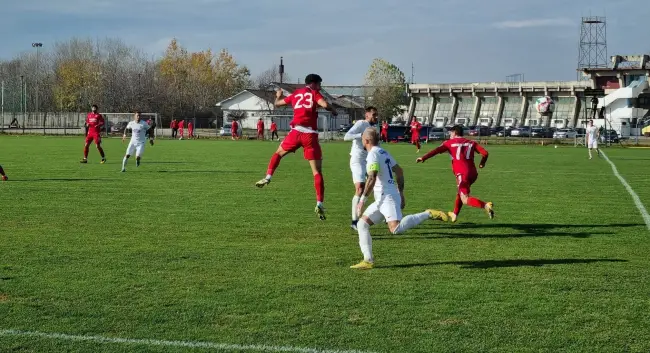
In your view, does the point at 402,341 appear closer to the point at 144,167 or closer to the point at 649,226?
the point at 649,226

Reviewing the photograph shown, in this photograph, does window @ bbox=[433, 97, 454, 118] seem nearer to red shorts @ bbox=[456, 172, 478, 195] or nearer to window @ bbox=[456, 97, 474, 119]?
window @ bbox=[456, 97, 474, 119]

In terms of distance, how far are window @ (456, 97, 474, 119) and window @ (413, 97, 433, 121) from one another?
485 centimetres

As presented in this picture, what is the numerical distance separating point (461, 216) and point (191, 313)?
7.97 m

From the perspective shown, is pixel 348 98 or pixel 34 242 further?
pixel 348 98

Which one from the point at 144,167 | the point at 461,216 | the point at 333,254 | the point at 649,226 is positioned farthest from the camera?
the point at 144,167

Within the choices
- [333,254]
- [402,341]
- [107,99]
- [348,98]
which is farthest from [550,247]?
[348,98]

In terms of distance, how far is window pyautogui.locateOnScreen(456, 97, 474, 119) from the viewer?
417 ft

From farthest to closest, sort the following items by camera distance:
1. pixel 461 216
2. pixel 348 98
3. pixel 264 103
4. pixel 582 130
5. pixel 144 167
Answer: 1. pixel 348 98
2. pixel 264 103
3. pixel 582 130
4. pixel 144 167
5. pixel 461 216

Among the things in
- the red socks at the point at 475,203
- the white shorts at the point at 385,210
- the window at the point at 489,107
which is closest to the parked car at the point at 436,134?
the window at the point at 489,107

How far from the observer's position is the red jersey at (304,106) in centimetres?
1308

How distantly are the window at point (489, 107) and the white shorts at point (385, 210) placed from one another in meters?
117

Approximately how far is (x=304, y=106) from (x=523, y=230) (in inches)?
152

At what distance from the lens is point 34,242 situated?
34.3 feet

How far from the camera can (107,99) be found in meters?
95.6
